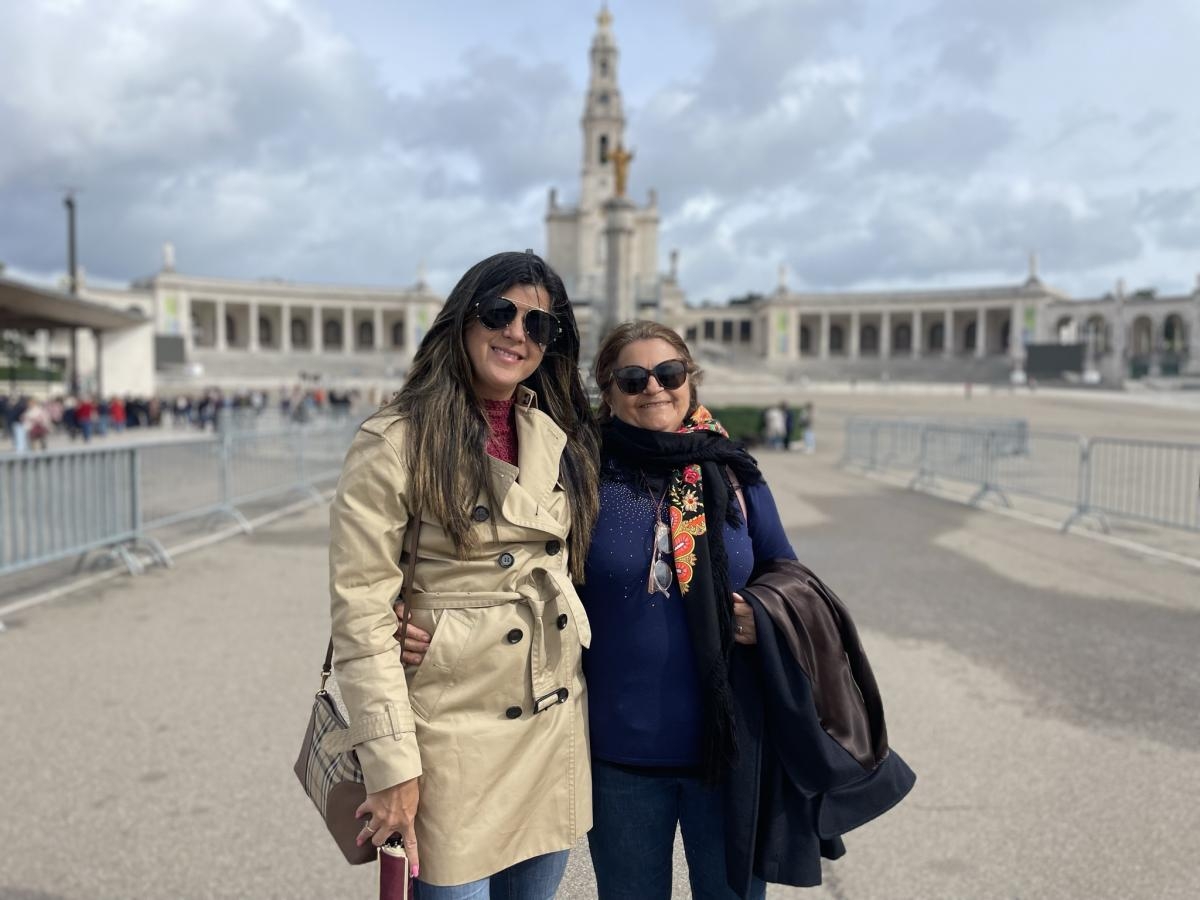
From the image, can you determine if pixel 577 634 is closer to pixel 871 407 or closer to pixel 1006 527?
pixel 1006 527

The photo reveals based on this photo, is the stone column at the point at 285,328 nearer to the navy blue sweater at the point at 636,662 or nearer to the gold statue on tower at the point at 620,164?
the gold statue on tower at the point at 620,164

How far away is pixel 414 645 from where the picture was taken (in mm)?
1710

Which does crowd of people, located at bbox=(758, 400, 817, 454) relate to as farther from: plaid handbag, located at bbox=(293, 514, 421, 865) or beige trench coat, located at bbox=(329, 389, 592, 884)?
plaid handbag, located at bbox=(293, 514, 421, 865)

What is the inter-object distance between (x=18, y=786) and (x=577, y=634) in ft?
11.4

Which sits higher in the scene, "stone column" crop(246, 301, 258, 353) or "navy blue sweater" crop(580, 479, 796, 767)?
"stone column" crop(246, 301, 258, 353)

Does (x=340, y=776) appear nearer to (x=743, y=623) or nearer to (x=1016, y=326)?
(x=743, y=623)

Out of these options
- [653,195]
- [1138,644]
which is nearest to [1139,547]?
[1138,644]

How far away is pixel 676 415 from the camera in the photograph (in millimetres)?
2086

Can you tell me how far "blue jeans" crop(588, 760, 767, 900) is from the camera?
1.94 metres

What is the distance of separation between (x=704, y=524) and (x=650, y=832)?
721mm

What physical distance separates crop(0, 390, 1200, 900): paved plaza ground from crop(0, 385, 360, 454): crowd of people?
1538 cm

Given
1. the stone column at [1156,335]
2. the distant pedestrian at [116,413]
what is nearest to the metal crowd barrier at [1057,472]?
the distant pedestrian at [116,413]

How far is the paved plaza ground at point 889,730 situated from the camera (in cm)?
321

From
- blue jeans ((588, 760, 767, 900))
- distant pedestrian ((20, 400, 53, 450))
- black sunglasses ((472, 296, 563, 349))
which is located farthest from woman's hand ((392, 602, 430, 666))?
distant pedestrian ((20, 400, 53, 450))
